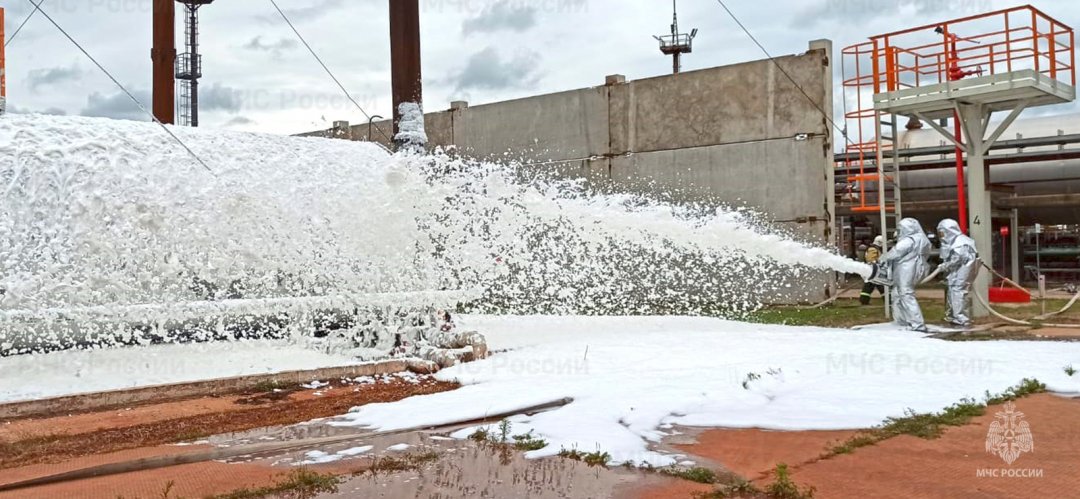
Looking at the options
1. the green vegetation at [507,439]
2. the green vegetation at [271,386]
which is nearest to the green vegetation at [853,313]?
the green vegetation at [271,386]

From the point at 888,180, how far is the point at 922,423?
12439mm

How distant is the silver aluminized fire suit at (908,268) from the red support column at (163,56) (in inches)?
560

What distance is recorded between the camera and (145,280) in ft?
27.4

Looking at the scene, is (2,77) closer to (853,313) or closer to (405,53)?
(405,53)

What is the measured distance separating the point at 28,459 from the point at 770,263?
13297mm

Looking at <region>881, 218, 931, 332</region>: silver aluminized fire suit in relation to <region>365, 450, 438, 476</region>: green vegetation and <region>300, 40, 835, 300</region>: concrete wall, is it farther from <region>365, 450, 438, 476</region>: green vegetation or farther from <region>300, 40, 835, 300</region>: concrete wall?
<region>365, 450, 438, 476</region>: green vegetation

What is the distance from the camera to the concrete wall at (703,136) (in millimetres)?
15953

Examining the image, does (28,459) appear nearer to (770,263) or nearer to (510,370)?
(510,370)

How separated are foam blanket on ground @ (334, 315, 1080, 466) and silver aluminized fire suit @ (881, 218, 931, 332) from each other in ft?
3.41

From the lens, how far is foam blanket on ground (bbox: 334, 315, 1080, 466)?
595 cm

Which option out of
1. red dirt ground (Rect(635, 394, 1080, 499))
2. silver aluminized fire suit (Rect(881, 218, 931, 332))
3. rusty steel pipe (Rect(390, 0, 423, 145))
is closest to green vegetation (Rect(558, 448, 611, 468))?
red dirt ground (Rect(635, 394, 1080, 499))

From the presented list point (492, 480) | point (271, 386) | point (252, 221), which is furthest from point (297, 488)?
point (252, 221)

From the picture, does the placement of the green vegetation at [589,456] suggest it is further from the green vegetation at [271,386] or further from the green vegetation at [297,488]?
the green vegetation at [271,386]

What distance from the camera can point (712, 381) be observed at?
7.34 metres
